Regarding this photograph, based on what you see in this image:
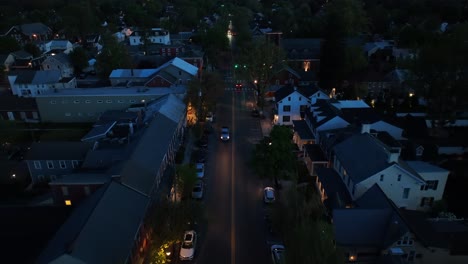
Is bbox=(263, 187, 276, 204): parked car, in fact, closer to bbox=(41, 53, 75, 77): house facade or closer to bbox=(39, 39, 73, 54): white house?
bbox=(41, 53, 75, 77): house facade

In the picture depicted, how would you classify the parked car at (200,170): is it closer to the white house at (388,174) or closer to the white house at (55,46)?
the white house at (388,174)

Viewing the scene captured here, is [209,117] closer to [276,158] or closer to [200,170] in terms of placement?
[200,170]

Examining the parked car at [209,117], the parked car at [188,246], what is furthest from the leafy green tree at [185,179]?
the parked car at [209,117]

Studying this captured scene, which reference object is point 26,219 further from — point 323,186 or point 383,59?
point 383,59

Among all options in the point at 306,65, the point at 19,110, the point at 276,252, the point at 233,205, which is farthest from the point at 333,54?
the point at 19,110

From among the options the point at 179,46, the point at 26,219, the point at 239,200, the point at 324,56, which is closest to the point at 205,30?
the point at 179,46
